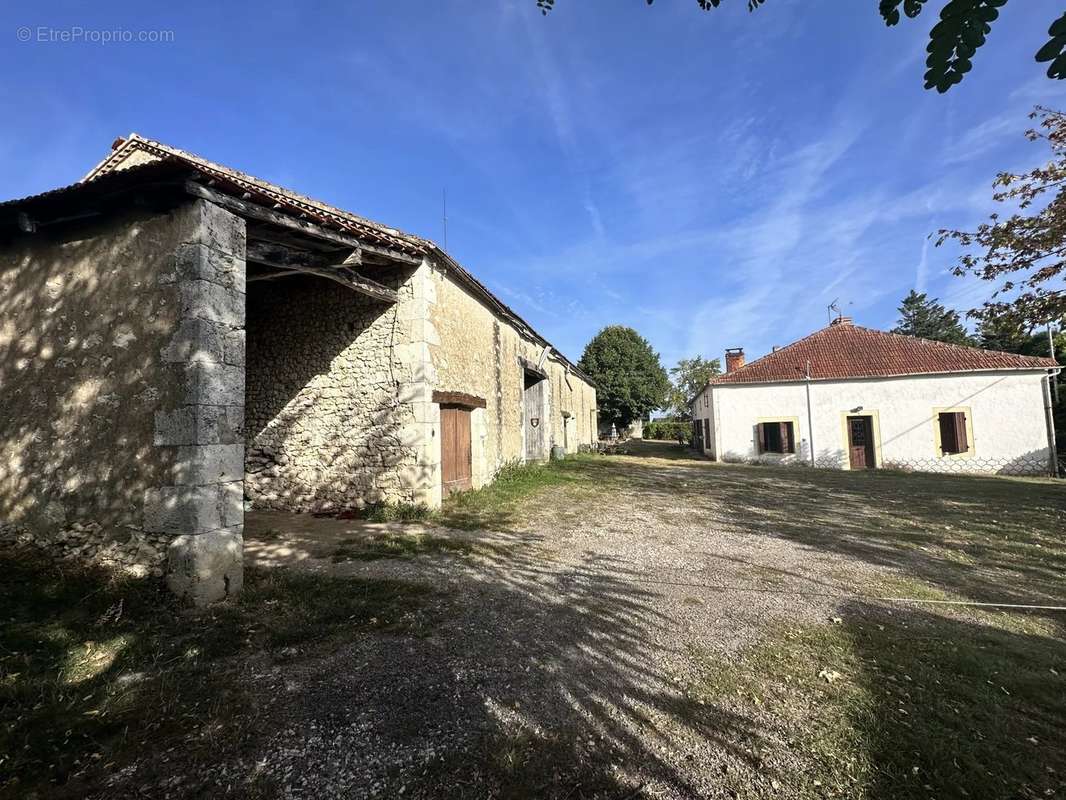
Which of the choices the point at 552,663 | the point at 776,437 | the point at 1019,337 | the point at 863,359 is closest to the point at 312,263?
the point at 552,663

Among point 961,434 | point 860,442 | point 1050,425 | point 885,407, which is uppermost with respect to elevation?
point 885,407

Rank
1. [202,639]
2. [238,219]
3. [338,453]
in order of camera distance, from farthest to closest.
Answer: [338,453] → [238,219] → [202,639]

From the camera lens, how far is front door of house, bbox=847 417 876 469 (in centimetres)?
1528

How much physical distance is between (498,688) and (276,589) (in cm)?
240

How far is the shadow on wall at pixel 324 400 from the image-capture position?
275 inches

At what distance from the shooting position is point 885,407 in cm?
1516

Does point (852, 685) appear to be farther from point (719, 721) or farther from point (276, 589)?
point (276, 589)

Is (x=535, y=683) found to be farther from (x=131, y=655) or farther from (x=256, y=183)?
(x=256, y=183)

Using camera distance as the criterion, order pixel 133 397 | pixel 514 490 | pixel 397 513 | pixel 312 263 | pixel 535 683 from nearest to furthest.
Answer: pixel 535 683
pixel 133 397
pixel 312 263
pixel 397 513
pixel 514 490

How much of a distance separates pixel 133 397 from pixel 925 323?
46.9 metres

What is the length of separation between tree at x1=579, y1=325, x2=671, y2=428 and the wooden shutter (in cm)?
1758

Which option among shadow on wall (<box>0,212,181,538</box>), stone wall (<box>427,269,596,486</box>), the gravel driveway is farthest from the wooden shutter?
shadow on wall (<box>0,212,181,538</box>)

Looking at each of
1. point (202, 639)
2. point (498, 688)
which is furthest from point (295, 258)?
point (498, 688)

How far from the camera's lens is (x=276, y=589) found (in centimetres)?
385
